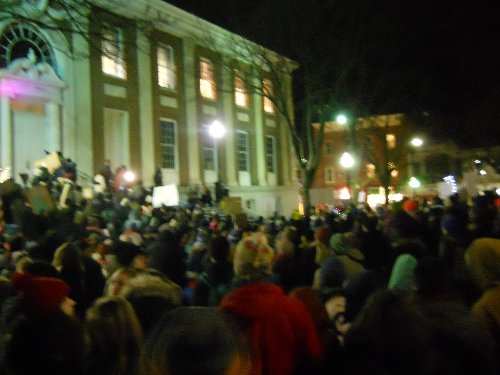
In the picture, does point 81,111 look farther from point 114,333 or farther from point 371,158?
point 371,158

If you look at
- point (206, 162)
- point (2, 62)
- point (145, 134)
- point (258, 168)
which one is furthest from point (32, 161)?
point (258, 168)

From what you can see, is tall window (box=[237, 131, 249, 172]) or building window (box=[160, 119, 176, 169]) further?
tall window (box=[237, 131, 249, 172])

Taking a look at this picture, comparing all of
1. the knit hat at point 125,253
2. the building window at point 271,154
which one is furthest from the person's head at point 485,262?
the building window at point 271,154

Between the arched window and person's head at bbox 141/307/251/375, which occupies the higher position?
the arched window

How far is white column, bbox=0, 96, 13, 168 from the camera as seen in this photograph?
59.0 ft

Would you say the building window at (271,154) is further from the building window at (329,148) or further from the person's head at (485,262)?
the building window at (329,148)

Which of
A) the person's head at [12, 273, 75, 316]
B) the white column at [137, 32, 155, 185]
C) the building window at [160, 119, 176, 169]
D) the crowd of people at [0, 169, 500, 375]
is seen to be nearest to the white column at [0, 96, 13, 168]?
the white column at [137, 32, 155, 185]

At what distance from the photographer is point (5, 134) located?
59.5 feet

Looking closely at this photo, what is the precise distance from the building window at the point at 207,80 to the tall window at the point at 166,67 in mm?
2147

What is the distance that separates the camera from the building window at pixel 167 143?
2555cm

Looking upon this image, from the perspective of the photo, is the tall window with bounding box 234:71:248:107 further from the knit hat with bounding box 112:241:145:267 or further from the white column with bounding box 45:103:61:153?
the knit hat with bounding box 112:241:145:267

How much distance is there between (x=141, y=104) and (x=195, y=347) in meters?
22.9

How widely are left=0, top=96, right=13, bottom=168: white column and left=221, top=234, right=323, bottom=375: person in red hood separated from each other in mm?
17093

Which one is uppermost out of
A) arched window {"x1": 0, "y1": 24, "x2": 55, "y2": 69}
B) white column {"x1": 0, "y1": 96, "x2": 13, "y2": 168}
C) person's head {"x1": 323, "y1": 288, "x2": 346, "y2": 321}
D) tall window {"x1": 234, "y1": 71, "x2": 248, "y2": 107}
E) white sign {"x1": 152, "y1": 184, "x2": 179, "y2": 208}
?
tall window {"x1": 234, "y1": 71, "x2": 248, "y2": 107}
